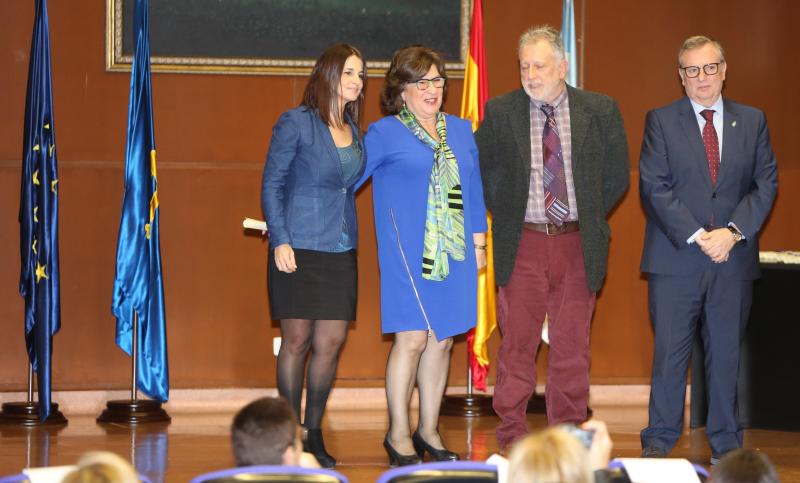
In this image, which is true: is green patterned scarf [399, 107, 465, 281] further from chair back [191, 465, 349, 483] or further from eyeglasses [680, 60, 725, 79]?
chair back [191, 465, 349, 483]

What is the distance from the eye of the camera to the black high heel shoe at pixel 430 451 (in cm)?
453

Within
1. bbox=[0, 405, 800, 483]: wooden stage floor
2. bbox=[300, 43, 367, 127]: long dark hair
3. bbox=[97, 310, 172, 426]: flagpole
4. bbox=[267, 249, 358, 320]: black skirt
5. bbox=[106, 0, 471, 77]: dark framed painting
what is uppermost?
bbox=[106, 0, 471, 77]: dark framed painting

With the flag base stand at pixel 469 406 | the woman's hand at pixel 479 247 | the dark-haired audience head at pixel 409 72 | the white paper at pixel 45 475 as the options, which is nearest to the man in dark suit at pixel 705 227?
the woman's hand at pixel 479 247

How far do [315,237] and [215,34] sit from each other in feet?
7.51

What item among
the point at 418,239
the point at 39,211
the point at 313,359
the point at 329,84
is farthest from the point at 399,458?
the point at 39,211

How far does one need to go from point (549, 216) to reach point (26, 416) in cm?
299

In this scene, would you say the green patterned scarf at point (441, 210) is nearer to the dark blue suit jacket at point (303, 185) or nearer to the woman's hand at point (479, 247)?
the woman's hand at point (479, 247)

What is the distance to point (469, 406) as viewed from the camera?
630cm

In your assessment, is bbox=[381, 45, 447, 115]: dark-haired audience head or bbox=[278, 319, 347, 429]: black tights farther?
bbox=[278, 319, 347, 429]: black tights

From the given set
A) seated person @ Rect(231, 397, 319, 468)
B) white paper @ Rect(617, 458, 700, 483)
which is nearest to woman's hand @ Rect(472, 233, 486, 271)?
white paper @ Rect(617, 458, 700, 483)

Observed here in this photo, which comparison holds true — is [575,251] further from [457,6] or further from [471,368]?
[457,6]

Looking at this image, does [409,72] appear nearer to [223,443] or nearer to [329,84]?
[329,84]

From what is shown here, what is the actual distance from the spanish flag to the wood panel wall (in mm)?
396

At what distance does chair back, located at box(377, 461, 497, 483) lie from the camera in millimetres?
2383
